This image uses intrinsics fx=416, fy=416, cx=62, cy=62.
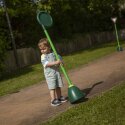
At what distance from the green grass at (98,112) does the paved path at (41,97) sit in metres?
0.56

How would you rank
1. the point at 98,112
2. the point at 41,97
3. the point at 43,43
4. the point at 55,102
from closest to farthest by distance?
the point at 98,112, the point at 43,43, the point at 55,102, the point at 41,97

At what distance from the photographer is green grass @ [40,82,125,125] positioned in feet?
22.7

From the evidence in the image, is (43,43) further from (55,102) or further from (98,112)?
(98,112)

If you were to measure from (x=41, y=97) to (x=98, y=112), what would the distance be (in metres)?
3.43

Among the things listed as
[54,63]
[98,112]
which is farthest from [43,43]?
[98,112]

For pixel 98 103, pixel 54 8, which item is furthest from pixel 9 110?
pixel 54 8

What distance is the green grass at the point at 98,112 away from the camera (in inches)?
272

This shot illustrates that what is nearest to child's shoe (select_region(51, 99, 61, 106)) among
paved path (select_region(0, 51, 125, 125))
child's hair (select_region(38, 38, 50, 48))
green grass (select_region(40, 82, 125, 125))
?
paved path (select_region(0, 51, 125, 125))

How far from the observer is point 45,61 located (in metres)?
9.09

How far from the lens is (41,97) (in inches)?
422

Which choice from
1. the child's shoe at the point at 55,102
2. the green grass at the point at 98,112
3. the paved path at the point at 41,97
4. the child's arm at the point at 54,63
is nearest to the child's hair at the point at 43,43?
the child's arm at the point at 54,63

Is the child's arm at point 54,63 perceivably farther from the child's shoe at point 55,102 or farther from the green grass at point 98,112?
the green grass at point 98,112

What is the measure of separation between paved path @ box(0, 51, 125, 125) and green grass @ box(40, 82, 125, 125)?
1.83 ft

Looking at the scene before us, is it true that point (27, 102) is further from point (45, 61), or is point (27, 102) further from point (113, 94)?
point (113, 94)
